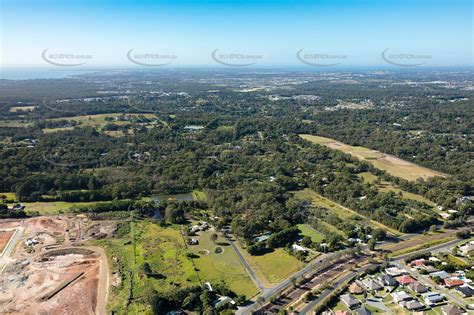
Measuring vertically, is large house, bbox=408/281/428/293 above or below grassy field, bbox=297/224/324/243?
below

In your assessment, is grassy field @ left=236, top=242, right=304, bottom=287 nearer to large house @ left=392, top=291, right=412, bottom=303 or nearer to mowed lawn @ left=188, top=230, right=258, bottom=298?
mowed lawn @ left=188, top=230, right=258, bottom=298

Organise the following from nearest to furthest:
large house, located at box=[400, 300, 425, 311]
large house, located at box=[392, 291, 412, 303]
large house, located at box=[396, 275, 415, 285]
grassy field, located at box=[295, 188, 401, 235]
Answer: large house, located at box=[400, 300, 425, 311] < large house, located at box=[392, 291, 412, 303] < large house, located at box=[396, 275, 415, 285] < grassy field, located at box=[295, 188, 401, 235]

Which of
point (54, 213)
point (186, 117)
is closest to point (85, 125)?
point (186, 117)

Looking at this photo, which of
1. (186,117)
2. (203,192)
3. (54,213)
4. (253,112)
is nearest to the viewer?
(54,213)

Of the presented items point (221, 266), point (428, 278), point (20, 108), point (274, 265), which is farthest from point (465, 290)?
point (20, 108)

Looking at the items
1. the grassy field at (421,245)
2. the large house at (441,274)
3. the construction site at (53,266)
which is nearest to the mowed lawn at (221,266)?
the construction site at (53,266)

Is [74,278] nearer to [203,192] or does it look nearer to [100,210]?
[100,210]

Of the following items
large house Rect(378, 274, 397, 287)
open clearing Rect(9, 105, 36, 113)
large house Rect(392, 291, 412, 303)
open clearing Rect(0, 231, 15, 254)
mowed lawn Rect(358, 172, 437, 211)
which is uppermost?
open clearing Rect(9, 105, 36, 113)

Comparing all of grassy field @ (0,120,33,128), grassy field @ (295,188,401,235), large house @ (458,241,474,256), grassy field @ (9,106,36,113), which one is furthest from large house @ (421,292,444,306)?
grassy field @ (9,106,36,113)
